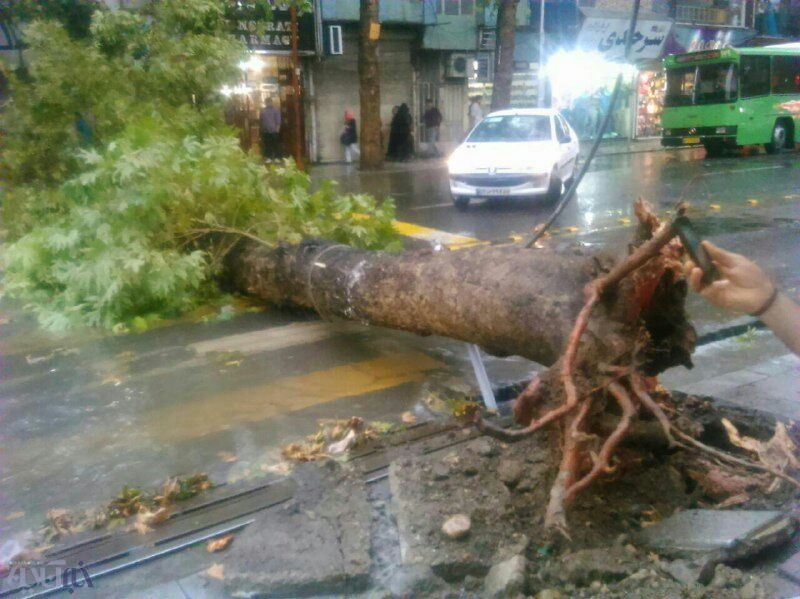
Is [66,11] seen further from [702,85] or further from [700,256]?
[702,85]

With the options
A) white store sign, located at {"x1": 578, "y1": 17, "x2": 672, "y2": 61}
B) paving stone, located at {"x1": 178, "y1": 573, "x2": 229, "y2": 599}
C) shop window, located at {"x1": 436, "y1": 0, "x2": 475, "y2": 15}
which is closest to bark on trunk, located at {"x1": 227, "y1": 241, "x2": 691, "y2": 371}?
paving stone, located at {"x1": 178, "y1": 573, "x2": 229, "y2": 599}

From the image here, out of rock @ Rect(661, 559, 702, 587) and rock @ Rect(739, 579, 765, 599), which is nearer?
rock @ Rect(739, 579, 765, 599)

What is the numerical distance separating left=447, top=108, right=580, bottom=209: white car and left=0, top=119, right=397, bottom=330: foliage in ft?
19.9

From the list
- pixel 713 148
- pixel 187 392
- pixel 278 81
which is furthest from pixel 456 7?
pixel 187 392

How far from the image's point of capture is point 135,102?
7652 millimetres

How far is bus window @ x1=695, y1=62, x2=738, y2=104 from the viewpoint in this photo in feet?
72.7

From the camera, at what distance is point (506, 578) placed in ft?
8.95

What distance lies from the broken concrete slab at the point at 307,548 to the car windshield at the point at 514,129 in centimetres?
1164

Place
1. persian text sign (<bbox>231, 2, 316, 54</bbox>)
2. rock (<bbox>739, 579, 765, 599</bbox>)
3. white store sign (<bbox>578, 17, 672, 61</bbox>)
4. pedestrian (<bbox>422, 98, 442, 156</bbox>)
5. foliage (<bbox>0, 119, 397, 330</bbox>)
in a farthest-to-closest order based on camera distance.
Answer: white store sign (<bbox>578, 17, 672, 61</bbox>)
pedestrian (<bbox>422, 98, 442, 156</bbox>)
persian text sign (<bbox>231, 2, 316, 54</bbox>)
foliage (<bbox>0, 119, 397, 330</bbox>)
rock (<bbox>739, 579, 765, 599</bbox>)

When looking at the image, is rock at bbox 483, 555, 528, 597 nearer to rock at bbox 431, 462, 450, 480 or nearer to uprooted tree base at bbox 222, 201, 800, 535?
uprooted tree base at bbox 222, 201, 800, 535

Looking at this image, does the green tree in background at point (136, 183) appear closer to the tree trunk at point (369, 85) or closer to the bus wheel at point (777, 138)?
the tree trunk at point (369, 85)

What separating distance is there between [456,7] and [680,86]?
8.39 metres

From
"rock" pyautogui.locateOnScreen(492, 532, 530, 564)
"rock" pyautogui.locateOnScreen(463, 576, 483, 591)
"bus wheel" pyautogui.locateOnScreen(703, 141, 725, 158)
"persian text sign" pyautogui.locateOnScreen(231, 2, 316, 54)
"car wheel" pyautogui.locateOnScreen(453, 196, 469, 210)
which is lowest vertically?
"rock" pyautogui.locateOnScreen(463, 576, 483, 591)

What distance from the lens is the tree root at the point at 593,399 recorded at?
2.88 m
